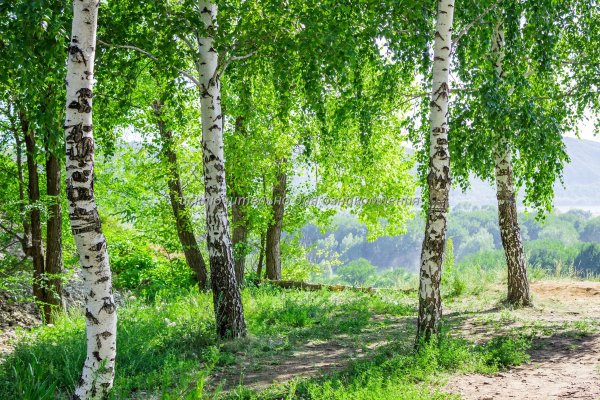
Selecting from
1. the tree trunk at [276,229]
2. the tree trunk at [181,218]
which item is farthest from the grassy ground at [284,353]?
the tree trunk at [276,229]

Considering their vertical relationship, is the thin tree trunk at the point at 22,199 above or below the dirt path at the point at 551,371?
above

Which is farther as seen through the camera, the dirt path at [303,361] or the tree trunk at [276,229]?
the tree trunk at [276,229]

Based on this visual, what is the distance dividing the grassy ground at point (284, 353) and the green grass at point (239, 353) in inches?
0.6

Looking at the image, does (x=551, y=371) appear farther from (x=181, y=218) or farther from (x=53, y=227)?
(x=181, y=218)

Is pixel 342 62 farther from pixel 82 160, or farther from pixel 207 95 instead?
pixel 82 160

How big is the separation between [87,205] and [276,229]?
13.3 metres

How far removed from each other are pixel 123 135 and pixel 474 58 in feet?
38.7

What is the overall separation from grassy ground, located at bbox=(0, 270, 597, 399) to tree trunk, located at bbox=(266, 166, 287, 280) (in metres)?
7.09

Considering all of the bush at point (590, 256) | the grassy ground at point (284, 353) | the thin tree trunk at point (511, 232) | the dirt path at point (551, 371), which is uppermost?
the thin tree trunk at point (511, 232)

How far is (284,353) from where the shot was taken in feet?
23.6

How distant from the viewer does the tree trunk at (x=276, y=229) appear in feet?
57.3

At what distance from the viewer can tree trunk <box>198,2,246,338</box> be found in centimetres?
753

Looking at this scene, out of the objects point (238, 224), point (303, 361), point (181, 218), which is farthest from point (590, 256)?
point (303, 361)

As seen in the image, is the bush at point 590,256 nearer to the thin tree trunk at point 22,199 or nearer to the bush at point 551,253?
the bush at point 551,253
